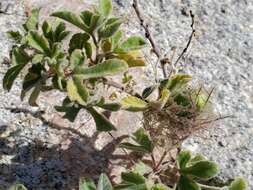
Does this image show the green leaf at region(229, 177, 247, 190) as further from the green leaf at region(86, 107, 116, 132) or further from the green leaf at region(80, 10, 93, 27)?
the green leaf at region(80, 10, 93, 27)

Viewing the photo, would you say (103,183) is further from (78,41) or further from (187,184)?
(78,41)

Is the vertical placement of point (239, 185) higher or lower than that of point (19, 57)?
lower

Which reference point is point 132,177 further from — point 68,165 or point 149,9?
point 149,9

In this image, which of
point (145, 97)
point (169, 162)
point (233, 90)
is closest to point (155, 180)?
point (169, 162)

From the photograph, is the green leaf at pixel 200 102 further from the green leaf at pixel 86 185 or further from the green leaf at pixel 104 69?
the green leaf at pixel 86 185

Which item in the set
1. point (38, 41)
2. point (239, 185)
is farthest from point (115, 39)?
point (239, 185)
